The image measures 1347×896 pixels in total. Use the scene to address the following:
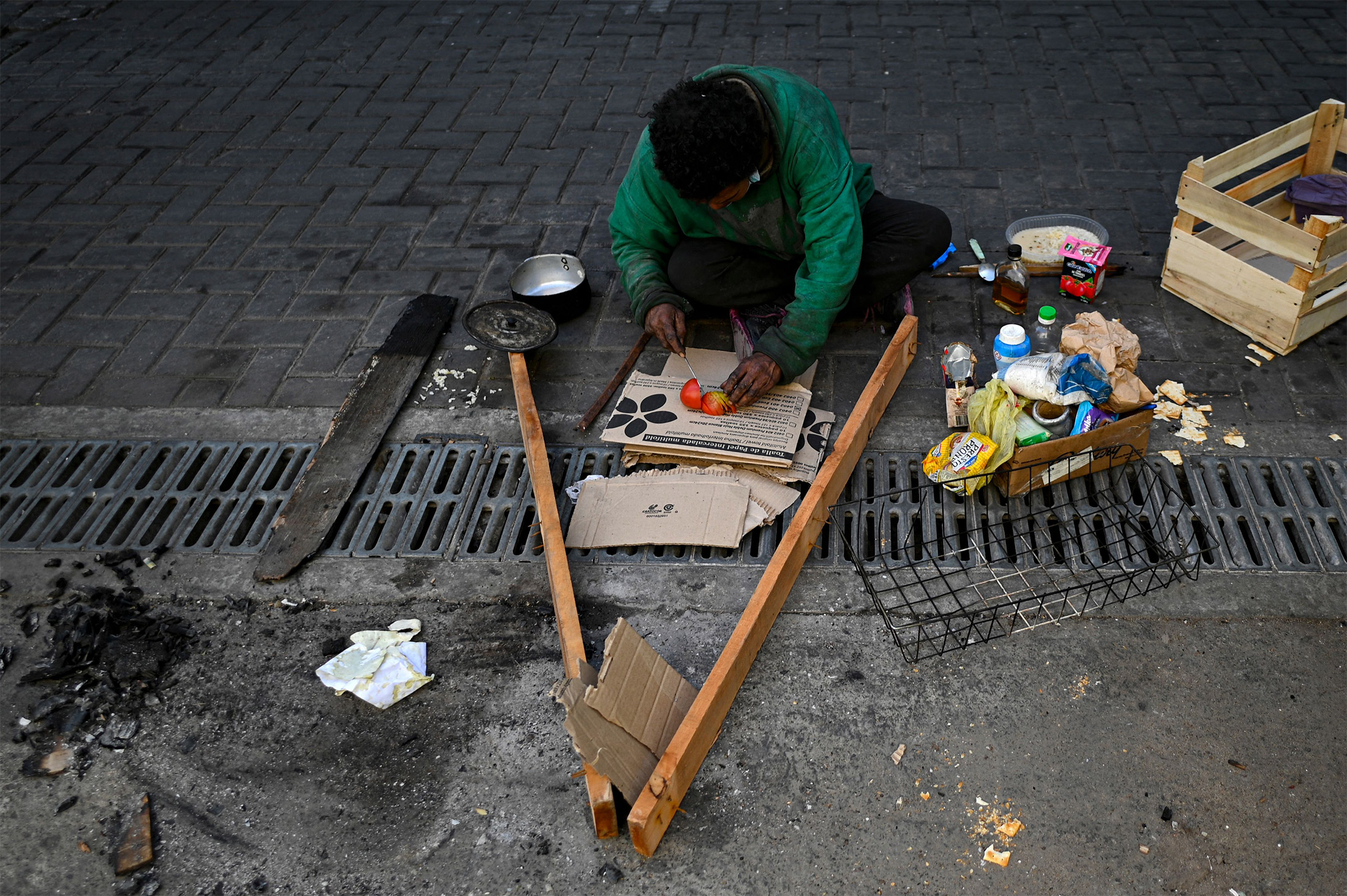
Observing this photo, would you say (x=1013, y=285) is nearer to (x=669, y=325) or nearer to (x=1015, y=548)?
(x=1015, y=548)

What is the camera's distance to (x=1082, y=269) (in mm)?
3922

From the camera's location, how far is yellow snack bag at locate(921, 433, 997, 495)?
10.2 feet

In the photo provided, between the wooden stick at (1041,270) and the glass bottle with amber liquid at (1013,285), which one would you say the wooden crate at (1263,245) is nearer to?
the wooden stick at (1041,270)

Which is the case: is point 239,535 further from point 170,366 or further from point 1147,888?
point 1147,888

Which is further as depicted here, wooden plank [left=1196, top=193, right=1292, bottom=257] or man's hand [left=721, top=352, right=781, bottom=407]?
wooden plank [left=1196, top=193, right=1292, bottom=257]

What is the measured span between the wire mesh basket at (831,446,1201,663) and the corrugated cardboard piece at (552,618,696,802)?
713 mm

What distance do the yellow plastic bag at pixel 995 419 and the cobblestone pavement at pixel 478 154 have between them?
0.39 m

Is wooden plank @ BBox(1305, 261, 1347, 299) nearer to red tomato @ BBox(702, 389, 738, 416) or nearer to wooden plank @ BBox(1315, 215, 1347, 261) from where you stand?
wooden plank @ BBox(1315, 215, 1347, 261)

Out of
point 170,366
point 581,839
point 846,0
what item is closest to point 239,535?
point 170,366

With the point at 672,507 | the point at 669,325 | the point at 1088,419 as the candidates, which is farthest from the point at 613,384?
the point at 1088,419

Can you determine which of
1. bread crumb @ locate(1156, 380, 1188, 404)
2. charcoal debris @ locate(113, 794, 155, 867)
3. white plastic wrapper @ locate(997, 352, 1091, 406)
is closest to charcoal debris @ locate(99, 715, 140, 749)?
charcoal debris @ locate(113, 794, 155, 867)

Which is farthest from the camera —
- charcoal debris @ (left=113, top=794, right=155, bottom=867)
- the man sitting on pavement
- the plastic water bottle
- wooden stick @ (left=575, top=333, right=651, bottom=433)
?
wooden stick @ (left=575, top=333, right=651, bottom=433)

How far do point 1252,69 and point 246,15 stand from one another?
694cm

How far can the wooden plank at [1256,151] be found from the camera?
12.1ft
